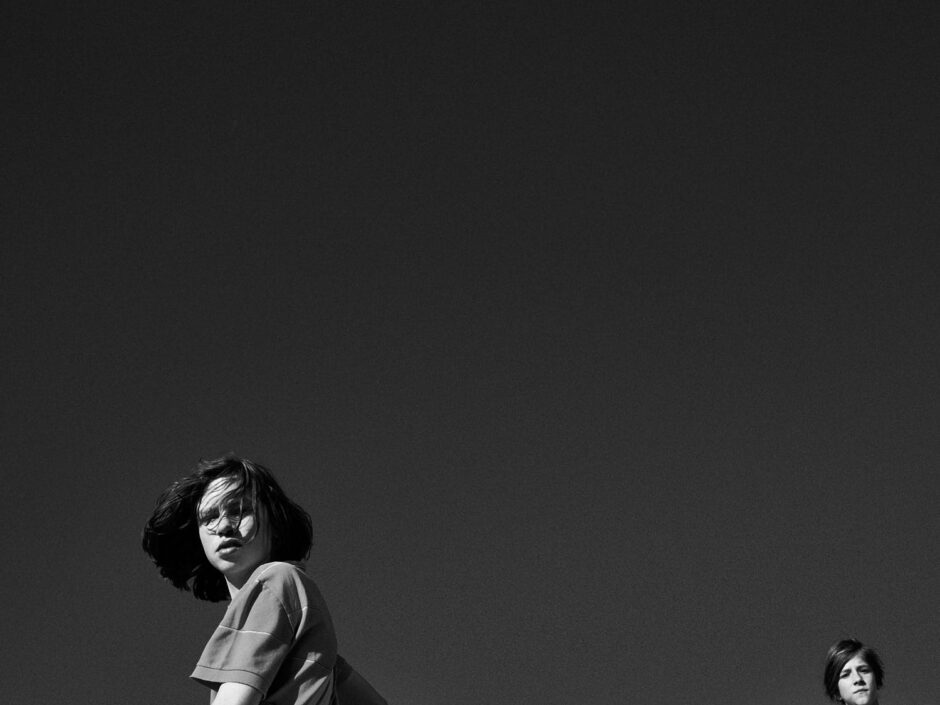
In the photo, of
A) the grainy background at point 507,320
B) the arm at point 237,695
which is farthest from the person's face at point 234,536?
the grainy background at point 507,320

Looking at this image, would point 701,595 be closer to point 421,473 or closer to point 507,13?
point 421,473

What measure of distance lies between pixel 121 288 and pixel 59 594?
3.41ft

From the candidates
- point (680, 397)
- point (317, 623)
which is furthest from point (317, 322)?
point (317, 623)

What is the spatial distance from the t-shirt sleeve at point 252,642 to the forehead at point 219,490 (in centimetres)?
14

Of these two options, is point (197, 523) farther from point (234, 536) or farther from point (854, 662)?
point (854, 662)

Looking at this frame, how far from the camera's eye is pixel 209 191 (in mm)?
4117

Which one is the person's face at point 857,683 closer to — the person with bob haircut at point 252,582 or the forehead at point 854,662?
the forehead at point 854,662

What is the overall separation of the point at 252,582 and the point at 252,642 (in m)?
0.06

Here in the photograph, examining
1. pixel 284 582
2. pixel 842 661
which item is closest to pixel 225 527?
pixel 284 582

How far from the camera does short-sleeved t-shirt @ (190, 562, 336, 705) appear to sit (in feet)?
3.06

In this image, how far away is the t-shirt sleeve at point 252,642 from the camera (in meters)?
0.93

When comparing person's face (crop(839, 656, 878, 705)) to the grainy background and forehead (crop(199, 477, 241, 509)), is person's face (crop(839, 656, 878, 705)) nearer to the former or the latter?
the grainy background

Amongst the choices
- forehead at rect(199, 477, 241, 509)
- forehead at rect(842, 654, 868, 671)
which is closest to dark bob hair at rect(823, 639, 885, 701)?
forehead at rect(842, 654, 868, 671)

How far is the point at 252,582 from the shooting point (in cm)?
99
